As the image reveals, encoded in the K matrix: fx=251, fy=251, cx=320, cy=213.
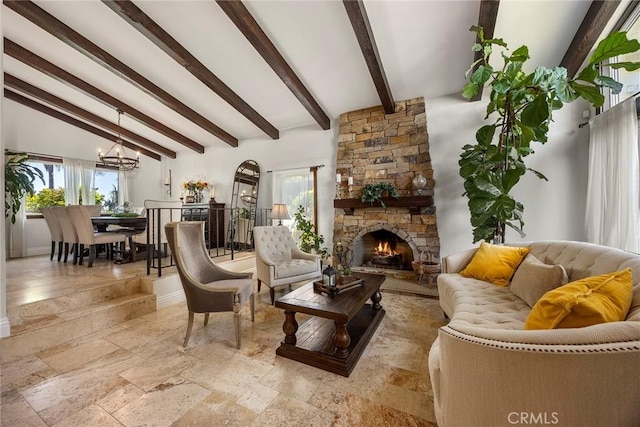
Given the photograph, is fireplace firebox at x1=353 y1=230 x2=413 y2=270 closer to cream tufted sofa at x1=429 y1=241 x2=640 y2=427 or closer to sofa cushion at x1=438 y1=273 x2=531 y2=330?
sofa cushion at x1=438 y1=273 x2=531 y2=330

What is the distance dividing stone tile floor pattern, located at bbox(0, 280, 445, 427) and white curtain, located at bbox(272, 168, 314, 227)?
3.01 meters

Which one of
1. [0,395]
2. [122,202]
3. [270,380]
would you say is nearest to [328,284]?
[270,380]

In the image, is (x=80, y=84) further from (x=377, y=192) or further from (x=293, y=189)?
(x=377, y=192)

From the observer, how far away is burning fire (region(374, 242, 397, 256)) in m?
4.67

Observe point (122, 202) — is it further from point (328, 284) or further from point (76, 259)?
point (328, 284)

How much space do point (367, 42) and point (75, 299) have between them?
4.22 m

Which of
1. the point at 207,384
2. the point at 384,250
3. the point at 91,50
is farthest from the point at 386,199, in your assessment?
the point at 91,50

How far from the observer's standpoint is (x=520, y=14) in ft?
8.78

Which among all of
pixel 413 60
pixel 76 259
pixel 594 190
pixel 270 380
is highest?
pixel 413 60

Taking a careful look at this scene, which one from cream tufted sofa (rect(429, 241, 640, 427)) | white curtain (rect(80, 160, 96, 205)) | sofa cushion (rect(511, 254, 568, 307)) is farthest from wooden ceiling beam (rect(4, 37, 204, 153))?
sofa cushion (rect(511, 254, 568, 307))

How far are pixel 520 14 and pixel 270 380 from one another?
13.9ft

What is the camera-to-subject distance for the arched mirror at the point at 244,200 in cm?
557

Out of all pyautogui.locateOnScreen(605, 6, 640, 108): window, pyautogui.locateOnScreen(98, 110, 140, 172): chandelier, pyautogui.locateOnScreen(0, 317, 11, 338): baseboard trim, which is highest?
pyautogui.locateOnScreen(605, 6, 640, 108): window

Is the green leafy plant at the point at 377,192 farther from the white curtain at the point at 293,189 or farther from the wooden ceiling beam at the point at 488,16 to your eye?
the wooden ceiling beam at the point at 488,16
